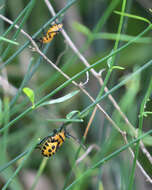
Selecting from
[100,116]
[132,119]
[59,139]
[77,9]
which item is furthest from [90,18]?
[59,139]

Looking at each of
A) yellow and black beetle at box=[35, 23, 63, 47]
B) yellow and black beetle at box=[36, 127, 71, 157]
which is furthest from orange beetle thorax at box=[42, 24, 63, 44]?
yellow and black beetle at box=[36, 127, 71, 157]

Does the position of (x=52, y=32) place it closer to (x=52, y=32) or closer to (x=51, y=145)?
(x=52, y=32)

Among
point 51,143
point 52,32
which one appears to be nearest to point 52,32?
point 52,32

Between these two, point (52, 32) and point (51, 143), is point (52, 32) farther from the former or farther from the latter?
point (51, 143)

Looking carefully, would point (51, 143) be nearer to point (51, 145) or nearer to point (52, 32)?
point (51, 145)

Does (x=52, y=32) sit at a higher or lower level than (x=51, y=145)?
higher

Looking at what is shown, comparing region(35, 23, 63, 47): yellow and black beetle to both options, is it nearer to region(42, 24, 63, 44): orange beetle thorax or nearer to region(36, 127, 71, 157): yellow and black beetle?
region(42, 24, 63, 44): orange beetle thorax

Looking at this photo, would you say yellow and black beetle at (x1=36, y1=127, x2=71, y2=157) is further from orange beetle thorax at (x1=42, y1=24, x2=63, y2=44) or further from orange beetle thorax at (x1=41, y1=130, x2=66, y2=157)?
orange beetle thorax at (x1=42, y1=24, x2=63, y2=44)

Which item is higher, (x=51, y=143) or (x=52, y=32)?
(x=52, y=32)

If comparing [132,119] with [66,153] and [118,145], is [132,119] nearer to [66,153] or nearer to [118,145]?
[118,145]

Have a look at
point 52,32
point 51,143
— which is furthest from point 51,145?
point 52,32

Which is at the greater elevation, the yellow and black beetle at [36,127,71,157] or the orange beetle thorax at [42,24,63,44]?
the orange beetle thorax at [42,24,63,44]
